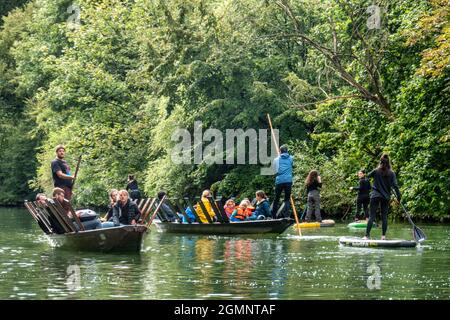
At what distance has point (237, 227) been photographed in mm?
31016

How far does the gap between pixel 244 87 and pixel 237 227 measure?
14656 millimetres

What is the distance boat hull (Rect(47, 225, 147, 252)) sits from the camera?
78.4 feet

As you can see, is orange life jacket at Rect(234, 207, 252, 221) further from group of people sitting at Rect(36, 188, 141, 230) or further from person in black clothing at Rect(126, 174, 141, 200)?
person in black clothing at Rect(126, 174, 141, 200)

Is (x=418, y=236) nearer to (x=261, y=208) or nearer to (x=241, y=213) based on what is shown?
(x=261, y=208)

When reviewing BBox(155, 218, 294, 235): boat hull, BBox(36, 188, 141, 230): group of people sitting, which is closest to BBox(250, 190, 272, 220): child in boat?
BBox(155, 218, 294, 235): boat hull

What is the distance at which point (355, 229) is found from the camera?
115 ft

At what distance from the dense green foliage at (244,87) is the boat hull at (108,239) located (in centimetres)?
919

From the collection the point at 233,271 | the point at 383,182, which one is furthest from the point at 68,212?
the point at 383,182

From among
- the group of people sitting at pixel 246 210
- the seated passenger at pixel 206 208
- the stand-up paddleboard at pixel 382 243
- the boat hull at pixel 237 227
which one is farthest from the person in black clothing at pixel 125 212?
the seated passenger at pixel 206 208

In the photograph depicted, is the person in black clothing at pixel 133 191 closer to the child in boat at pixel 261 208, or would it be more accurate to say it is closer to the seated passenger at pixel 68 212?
the child in boat at pixel 261 208

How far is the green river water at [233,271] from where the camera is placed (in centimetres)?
1722

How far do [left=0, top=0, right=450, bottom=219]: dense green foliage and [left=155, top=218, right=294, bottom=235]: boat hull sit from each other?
472 cm

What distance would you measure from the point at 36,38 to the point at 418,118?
38.8 metres
